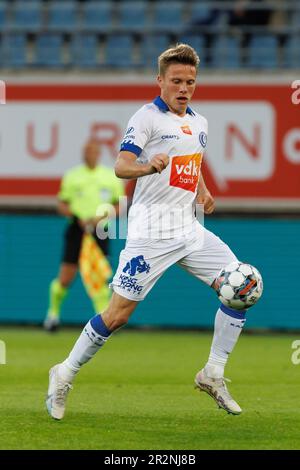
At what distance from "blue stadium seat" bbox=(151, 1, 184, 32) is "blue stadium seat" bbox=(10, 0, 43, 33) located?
1941 mm

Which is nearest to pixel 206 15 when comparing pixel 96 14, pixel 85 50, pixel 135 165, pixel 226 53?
pixel 226 53

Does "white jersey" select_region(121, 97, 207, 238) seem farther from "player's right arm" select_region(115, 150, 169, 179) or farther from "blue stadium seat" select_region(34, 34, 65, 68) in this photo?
"blue stadium seat" select_region(34, 34, 65, 68)

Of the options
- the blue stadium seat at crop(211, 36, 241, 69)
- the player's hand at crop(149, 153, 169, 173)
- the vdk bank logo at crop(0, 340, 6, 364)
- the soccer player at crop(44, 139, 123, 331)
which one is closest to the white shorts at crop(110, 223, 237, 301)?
the player's hand at crop(149, 153, 169, 173)

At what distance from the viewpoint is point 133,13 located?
63.7 ft

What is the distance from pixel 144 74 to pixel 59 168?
6.37 ft

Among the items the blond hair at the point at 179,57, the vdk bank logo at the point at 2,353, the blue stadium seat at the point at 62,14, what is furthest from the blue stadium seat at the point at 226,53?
the blond hair at the point at 179,57

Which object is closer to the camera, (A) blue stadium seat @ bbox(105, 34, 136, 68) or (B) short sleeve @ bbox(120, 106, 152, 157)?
(B) short sleeve @ bbox(120, 106, 152, 157)

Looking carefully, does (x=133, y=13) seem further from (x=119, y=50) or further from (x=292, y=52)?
(x=292, y=52)

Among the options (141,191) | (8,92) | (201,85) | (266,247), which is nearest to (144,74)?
(201,85)

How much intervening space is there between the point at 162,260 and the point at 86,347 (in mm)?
748

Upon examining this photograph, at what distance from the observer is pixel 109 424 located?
7.31 meters

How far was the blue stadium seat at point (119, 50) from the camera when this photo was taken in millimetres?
18391

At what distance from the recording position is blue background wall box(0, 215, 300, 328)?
53.4 feet
